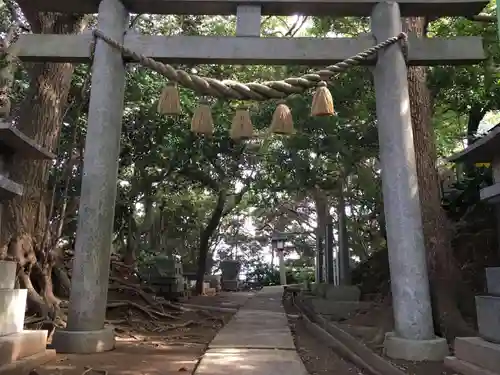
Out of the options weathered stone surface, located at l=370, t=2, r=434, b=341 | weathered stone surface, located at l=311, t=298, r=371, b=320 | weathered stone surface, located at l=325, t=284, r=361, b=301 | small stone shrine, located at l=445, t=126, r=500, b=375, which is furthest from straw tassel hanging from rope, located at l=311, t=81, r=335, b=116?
weathered stone surface, located at l=325, t=284, r=361, b=301

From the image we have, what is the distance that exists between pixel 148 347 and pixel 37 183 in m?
2.85

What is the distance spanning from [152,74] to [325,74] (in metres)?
5.85

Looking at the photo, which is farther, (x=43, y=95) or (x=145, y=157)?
(x=145, y=157)

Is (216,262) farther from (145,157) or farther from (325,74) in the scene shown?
(325,74)

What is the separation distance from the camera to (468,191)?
793cm

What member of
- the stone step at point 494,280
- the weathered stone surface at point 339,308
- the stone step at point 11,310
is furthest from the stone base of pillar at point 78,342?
the weathered stone surface at point 339,308

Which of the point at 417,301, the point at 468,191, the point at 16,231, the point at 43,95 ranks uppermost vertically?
the point at 43,95

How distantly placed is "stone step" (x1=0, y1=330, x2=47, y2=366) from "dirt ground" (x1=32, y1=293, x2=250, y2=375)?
7.5 inches

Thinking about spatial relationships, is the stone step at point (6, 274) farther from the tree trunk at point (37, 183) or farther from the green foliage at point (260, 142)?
the green foliage at point (260, 142)

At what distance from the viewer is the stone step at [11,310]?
145 inches

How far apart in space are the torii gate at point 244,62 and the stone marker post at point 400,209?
0.04 feet

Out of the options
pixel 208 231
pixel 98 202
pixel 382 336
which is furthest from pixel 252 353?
pixel 208 231

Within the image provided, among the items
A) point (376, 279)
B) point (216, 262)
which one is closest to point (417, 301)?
point (376, 279)

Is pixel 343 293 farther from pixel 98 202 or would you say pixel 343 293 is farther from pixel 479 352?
pixel 98 202
